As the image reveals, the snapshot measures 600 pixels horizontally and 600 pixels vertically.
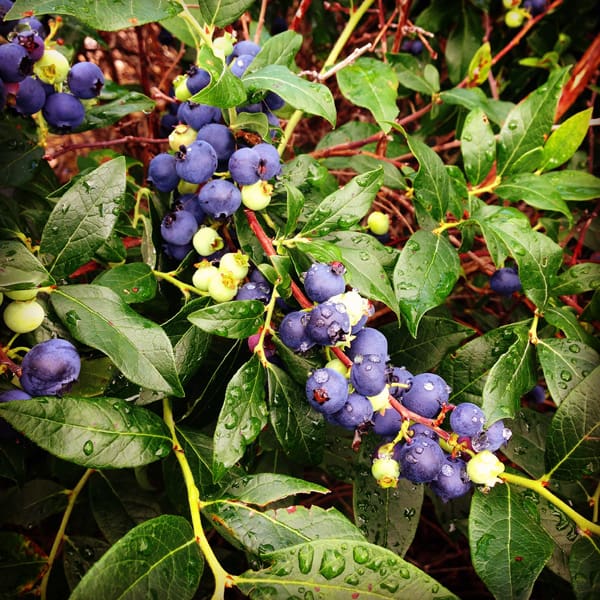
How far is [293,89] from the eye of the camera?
90 centimetres

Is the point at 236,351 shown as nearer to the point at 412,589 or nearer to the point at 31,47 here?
the point at 412,589

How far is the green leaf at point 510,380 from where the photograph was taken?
2.94 feet

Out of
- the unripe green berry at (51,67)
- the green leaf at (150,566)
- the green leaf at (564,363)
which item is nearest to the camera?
the green leaf at (150,566)

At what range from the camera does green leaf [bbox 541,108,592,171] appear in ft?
4.18

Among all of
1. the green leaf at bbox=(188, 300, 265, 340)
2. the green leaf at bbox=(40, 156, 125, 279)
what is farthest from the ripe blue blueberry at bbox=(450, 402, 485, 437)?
the green leaf at bbox=(40, 156, 125, 279)

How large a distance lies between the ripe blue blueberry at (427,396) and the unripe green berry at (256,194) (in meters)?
0.44

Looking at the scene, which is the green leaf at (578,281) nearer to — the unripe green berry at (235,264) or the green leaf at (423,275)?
the green leaf at (423,275)

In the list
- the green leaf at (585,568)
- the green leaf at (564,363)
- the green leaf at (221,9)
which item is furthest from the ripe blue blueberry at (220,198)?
the green leaf at (585,568)

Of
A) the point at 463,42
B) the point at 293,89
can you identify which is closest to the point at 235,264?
the point at 293,89

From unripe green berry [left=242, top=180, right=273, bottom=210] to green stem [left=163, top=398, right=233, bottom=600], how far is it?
43 cm

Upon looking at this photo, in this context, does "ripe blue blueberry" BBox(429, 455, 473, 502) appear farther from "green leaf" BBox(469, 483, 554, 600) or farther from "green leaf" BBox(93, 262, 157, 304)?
"green leaf" BBox(93, 262, 157, 304)

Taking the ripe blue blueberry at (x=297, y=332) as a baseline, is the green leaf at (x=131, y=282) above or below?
below

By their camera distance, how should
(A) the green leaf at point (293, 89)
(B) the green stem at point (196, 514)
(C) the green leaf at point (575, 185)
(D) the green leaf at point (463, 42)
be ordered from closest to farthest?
(B) the green stem at point (196, 514) → (A) the green leaf at point (293, 89) → (C) the green leaf at point (575, 185) → (D) the green leaf at point (463, 42)

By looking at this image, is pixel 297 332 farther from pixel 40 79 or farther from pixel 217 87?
pixel 40 79
